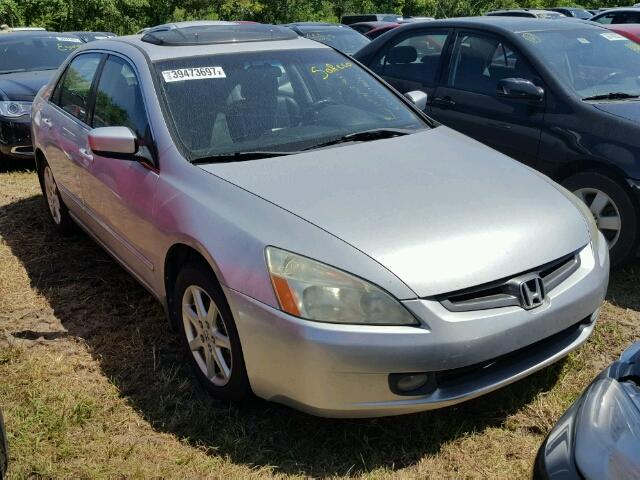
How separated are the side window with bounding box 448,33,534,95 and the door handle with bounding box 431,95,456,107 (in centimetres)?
11

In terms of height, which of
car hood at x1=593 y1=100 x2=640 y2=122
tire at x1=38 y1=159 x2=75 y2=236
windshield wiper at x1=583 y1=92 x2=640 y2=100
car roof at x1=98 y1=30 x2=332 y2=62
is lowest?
tire at x1=38 y1=159 x2=75 y2=236

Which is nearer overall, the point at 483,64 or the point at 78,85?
the point at 78,85

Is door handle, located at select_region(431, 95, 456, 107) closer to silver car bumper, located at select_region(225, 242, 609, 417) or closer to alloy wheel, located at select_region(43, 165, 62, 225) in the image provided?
silver car bumper, located at select_region(225, 242, 609, 417)

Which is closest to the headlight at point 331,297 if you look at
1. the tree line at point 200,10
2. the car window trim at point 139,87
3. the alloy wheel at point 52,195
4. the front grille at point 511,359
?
the front grille at point 511,359

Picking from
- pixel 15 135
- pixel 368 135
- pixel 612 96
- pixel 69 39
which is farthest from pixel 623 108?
pixel 69 39

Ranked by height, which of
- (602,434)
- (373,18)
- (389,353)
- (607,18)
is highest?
(602,434)

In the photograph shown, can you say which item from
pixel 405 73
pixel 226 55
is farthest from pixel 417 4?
pixel 226 55

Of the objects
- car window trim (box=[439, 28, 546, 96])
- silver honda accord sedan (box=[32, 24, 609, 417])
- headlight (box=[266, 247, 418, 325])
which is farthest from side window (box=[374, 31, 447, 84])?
headlight (box=[266, 247, 418, 325])

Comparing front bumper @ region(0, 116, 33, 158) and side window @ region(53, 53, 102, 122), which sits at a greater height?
side window @ region(53, 53, 102, 122)

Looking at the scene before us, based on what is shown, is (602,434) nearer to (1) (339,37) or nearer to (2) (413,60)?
(2) (413,60)

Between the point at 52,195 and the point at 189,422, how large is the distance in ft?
9.66

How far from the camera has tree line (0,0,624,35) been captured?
22.0 metres

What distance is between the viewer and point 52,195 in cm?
519

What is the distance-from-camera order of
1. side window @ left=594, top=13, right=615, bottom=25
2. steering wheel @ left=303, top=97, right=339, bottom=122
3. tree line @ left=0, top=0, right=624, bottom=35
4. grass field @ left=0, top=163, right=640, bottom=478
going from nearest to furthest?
1. grass field @ left=0, top=163, right=640, bottom=478
2. steering wheel @ left=303, top=97, right=339, bottom=122
3. side window @ left=594, top=13, right=615, bottom=25
4. tree line @ left=0, top=0, right=624, bottom=35
